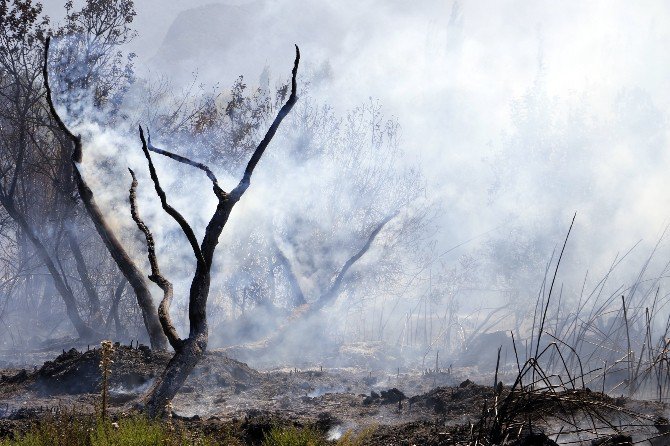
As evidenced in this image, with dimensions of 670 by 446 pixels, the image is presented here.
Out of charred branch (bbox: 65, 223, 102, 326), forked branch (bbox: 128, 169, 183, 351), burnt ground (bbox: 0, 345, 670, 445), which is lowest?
burnt ground (bbox: 0, 345, 670, 445)

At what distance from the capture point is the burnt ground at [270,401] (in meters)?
5.68

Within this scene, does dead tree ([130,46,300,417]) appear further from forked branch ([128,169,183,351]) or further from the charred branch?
the charred branch

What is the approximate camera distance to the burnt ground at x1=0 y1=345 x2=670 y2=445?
5.68m

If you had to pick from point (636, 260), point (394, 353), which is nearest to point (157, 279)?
point (394, 353)

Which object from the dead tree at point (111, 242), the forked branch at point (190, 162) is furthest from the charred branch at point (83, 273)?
the forked branch at point (190, 162)

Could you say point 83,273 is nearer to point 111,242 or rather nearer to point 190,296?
point 111,242

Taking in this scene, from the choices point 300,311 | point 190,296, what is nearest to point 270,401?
point 190,296

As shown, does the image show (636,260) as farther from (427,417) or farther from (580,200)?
(427,417)

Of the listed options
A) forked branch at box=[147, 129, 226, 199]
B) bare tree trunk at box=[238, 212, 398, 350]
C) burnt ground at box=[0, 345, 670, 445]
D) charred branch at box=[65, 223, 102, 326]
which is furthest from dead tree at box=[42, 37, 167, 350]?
charred branch at box=[65, 223, 102, 326]

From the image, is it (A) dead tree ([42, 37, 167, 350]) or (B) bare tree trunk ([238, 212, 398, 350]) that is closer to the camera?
(A) dead tree ([42, 37, 167, 350])

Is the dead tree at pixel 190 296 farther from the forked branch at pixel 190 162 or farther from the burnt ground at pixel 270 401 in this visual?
the burnt ground at pixel 270 401

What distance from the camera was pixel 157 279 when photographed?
7.09 meters

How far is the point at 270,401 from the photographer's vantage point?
915 cm

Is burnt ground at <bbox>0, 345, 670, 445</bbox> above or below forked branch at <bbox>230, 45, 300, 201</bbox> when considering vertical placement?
below
